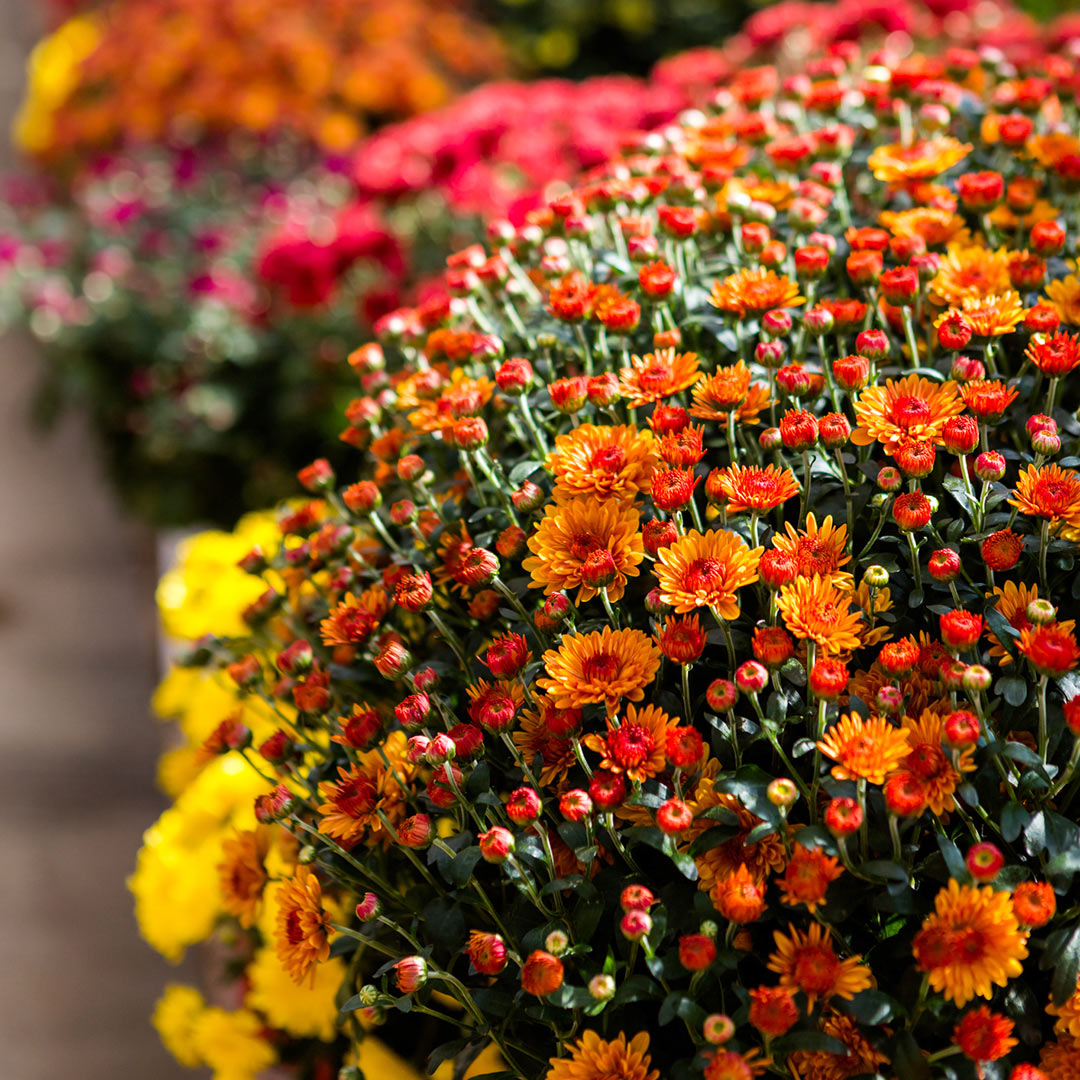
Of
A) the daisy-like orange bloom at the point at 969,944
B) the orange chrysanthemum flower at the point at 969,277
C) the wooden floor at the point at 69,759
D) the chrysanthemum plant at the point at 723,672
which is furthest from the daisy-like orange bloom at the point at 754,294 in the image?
the wooden floor at the point at 69,759

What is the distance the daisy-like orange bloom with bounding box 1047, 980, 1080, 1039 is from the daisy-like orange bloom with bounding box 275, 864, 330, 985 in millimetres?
432

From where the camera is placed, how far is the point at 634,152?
1.31m

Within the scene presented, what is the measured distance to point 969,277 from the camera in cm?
82

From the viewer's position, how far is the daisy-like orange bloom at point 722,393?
705 mm

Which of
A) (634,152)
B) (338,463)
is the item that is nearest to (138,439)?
(338,463)

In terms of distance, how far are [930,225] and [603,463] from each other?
0.40 meters

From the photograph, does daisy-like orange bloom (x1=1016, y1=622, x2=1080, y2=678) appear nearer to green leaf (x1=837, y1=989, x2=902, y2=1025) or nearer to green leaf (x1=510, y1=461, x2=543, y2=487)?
green leaf (x1=837, y1=989, x2=902, y2=1025)

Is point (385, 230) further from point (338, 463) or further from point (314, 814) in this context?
point (314, 814)

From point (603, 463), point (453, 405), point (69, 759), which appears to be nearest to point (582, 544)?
point (603, 463)

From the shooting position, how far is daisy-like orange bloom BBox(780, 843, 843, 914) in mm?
562

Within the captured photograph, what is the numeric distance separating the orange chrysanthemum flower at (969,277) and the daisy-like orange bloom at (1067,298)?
0.03m

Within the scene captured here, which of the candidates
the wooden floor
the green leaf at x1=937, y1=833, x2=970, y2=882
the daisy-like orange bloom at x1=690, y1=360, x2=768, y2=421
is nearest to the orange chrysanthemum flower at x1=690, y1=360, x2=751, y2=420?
the daisy-like orange bloom at x1=690, y1=360, x2=768, y2=421

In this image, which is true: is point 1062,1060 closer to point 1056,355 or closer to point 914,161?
point 1056,355

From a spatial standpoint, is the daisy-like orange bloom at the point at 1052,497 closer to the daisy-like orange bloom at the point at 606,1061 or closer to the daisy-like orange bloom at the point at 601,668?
the daisy-like orange bloom at the point at 601,668
